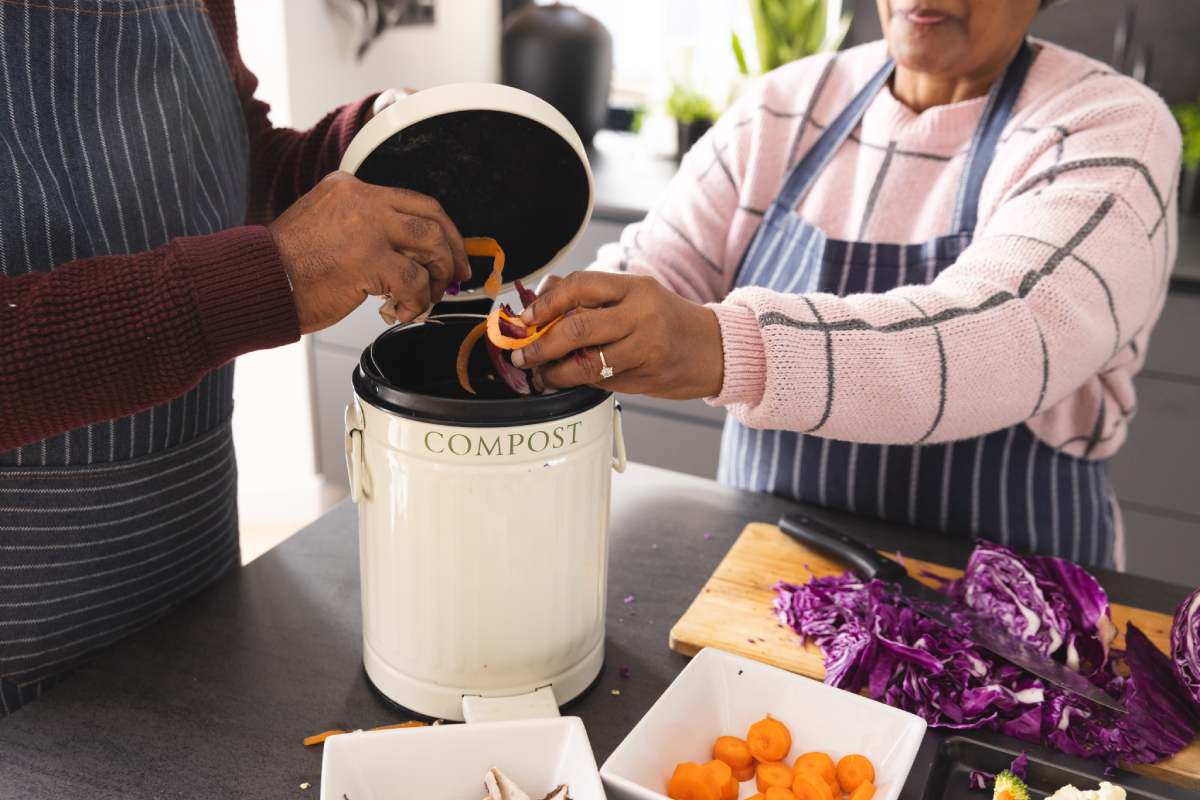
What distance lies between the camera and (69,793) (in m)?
0.77

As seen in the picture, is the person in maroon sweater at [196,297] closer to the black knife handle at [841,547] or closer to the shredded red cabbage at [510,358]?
the shredded red cabbage at [510,358]

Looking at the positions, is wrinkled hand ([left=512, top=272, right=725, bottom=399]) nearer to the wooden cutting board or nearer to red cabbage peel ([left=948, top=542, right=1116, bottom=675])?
the wooden cutting board

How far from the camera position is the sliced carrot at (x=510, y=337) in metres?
0.80

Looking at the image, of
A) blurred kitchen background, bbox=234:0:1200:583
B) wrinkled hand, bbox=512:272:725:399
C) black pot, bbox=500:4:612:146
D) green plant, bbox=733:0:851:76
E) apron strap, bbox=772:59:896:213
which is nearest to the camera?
wrinkled hand, bbox=512:272:725:399

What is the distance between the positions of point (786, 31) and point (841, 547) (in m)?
1.74

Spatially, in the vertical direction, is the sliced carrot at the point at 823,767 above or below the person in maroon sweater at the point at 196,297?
below

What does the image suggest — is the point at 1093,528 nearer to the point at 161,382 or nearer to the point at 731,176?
the point at 731,176

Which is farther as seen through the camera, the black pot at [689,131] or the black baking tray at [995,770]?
the black pot at [689,131]

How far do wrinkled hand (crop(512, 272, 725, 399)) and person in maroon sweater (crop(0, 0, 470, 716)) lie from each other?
0.11 meters

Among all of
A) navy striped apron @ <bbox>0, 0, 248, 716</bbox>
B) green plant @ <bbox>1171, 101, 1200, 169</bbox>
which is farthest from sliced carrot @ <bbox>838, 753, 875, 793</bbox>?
green plant @ <bbox>1171, 101, 1200, 169</bbox>

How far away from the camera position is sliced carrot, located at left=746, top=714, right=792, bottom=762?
800 millimetres

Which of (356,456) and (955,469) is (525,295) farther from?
(955,469)

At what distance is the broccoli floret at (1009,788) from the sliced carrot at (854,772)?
92mm

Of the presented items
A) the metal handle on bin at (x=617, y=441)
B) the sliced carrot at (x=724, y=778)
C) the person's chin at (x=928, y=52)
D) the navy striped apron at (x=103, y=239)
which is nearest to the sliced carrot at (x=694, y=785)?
the sliced carrot at (x=724, y=778)
